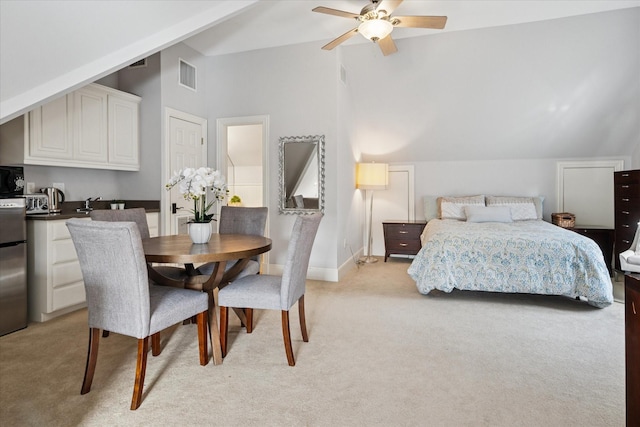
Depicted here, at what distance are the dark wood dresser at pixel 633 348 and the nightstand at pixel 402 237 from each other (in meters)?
4.41

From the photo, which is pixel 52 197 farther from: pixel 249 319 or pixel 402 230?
pixel 402 230

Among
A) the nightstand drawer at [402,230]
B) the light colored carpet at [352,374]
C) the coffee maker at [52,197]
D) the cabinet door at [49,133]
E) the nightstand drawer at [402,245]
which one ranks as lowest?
the light colored carpet at [352,374]

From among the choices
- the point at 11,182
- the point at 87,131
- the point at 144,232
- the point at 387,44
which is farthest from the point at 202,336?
the point at 387,44

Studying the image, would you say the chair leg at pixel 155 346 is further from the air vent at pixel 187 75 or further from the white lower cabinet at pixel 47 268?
the air vent at pixel 187 75

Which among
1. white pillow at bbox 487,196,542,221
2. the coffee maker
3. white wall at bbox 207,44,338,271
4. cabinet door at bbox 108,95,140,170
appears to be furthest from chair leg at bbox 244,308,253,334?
white pillow at bbox 487,196,542,221

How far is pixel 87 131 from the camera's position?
351cm

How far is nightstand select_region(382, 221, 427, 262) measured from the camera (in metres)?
5.51

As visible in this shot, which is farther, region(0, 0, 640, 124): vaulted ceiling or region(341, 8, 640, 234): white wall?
region(341, 8, 640, 234): white wall

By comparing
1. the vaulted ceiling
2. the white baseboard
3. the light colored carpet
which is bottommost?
the light colored carpet

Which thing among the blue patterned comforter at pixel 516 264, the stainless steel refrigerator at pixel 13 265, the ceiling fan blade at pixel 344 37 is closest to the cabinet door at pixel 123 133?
the stainless steel refrigerator at pixel 13 265

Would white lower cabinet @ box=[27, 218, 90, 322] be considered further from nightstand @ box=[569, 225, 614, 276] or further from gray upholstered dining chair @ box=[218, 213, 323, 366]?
nightstand @ box=[569, 225, 614, 276]

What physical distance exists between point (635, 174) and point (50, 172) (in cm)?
621

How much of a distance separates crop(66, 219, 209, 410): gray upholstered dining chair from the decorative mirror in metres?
2.62

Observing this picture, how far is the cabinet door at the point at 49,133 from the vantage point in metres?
3.03
